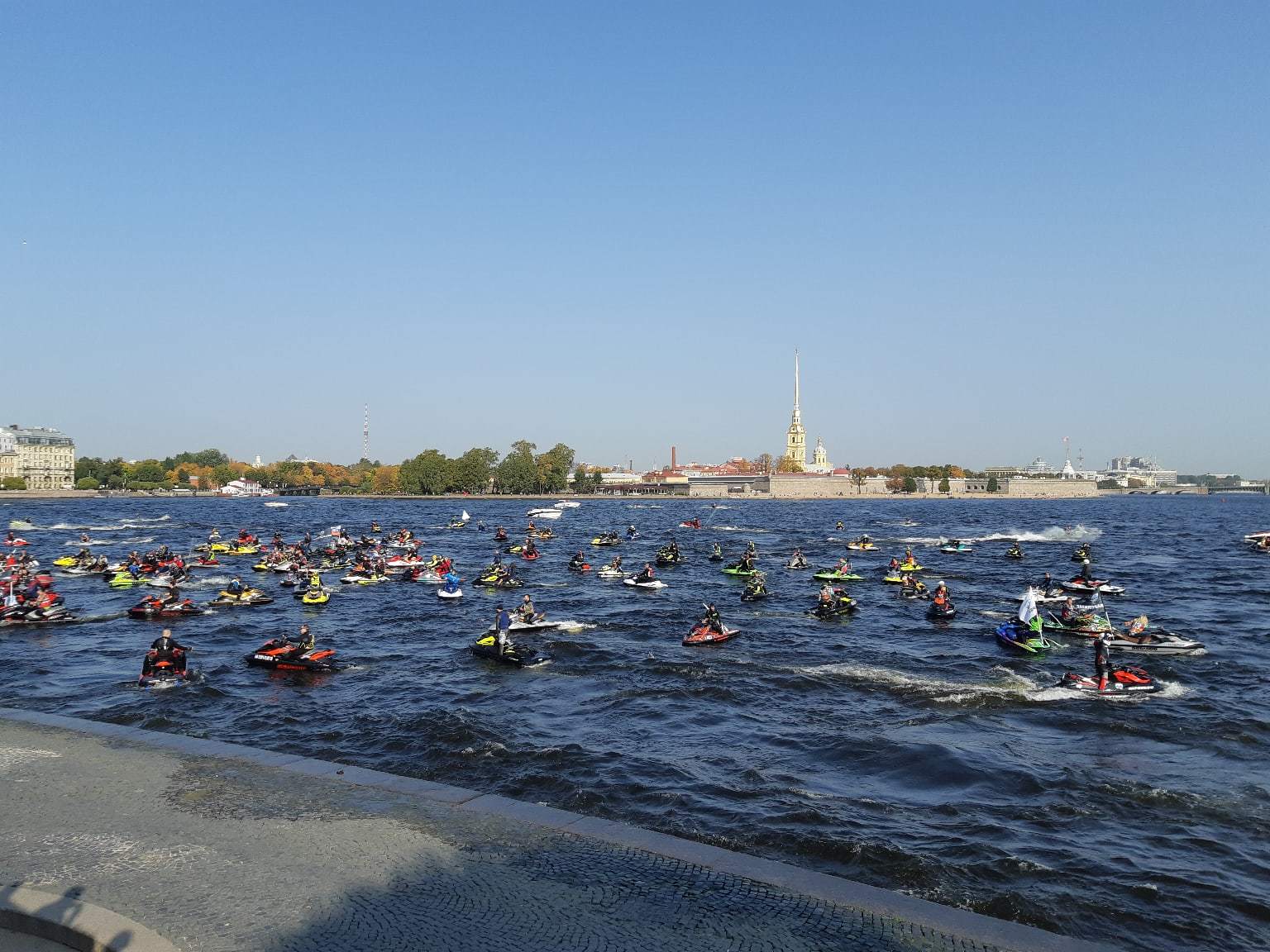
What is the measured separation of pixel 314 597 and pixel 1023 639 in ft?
103

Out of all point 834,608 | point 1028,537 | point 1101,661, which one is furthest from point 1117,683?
point 1028,537

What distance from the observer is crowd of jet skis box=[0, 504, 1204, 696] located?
30.0 metres

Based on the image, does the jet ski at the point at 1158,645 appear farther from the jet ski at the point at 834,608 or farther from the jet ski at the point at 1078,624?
the jet ski at the point at 834,608

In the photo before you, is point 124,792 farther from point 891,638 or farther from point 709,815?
point 891,638

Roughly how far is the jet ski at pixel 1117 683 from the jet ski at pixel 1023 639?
5577 mm

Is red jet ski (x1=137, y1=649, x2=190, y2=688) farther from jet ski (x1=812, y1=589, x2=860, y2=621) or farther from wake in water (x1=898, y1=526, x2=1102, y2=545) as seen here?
wake in water (x1=898, y1=526, x2=1102, y2=545)

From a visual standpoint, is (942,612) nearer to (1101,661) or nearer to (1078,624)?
(1078,624)

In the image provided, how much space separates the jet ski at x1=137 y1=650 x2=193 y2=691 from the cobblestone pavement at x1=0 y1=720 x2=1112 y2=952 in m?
12.6

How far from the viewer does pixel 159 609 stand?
135 ft

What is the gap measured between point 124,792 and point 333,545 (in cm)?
5993

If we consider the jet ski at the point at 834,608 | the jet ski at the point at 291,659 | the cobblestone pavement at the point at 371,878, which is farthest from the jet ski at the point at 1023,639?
the cobblestone pavement at the point at 371,878

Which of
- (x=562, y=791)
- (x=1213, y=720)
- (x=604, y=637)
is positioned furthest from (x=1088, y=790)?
(x=604, y=637)

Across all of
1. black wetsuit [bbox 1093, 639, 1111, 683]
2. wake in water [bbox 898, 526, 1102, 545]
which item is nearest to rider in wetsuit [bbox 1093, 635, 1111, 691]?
black wetsuit [bbox 1093, 639, 1111, 683]

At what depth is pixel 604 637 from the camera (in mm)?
36469
